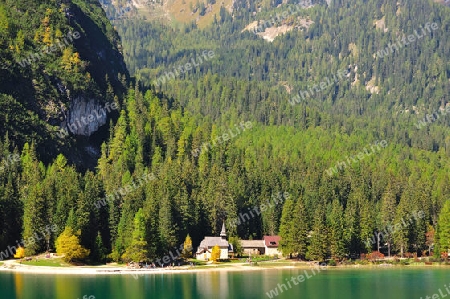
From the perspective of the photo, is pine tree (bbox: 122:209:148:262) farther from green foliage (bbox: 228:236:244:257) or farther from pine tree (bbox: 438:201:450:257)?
pine tree (bbox: 438:201:450:257)

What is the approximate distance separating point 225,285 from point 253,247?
45051 millimetres

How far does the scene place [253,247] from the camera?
474 feet

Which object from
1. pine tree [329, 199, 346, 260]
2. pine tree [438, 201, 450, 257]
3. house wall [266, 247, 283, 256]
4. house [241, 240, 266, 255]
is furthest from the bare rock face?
pine tree [438, 201, 450, 257]

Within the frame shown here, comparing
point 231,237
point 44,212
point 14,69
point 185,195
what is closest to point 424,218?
point 231,237

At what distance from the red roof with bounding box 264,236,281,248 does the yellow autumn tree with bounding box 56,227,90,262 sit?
135 ft

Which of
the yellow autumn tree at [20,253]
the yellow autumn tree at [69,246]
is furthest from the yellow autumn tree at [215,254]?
the yellow autumn tree at [20,253]

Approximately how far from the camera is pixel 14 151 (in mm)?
156250

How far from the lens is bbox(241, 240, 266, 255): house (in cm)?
14425

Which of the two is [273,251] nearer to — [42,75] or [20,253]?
[20,253]

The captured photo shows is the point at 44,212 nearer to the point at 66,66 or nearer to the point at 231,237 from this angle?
the point at 231,237

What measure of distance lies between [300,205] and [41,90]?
76.0 meters

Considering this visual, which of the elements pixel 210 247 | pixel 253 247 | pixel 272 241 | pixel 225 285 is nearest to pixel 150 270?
pixel 210 247

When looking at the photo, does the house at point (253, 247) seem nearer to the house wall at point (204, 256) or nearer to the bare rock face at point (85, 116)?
the house wall at point (204, 256)

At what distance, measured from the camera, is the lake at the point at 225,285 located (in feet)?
299
